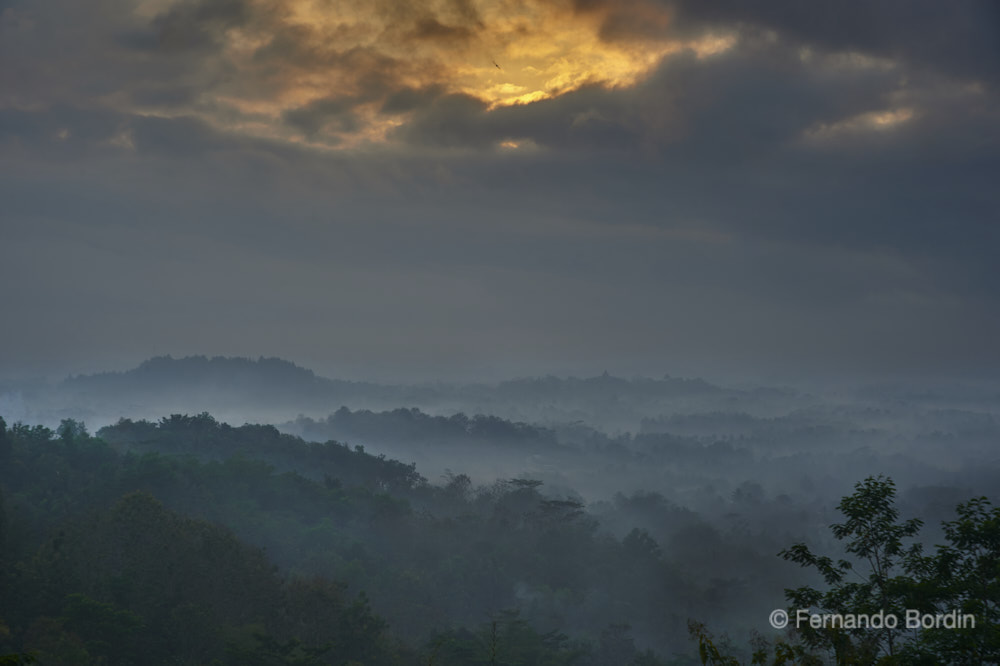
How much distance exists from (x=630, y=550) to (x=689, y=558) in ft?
36.5

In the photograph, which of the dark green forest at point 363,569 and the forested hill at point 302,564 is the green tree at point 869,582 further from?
the forested hill at point 302,564

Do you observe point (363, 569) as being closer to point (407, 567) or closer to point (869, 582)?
point (407, 567)

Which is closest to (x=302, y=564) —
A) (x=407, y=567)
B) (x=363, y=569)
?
(x=363, y=569)

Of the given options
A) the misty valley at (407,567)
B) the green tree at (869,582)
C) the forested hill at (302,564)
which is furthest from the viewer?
the forested hill at (302,564)

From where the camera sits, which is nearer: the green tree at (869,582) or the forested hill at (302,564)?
the green tree at (869,582)

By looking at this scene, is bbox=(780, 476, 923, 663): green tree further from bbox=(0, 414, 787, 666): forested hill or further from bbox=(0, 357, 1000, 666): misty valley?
bbox=(0, 414, 787, 666): forested hill

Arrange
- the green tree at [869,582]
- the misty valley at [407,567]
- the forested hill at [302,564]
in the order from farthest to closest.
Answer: the forested hill at [302,564], the misty valley at [407,567], the green tree at [869,582]

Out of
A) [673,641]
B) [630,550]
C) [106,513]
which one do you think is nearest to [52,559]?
[106,513]

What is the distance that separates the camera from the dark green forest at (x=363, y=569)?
16.0m

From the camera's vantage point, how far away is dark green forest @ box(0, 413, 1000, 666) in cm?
1605

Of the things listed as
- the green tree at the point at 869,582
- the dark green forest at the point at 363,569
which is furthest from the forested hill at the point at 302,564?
the green tree at the point at 869,582

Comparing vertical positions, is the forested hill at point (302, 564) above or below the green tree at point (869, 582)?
below

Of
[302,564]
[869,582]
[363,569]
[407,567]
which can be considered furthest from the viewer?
[407,567]

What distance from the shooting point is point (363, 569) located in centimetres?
5319
